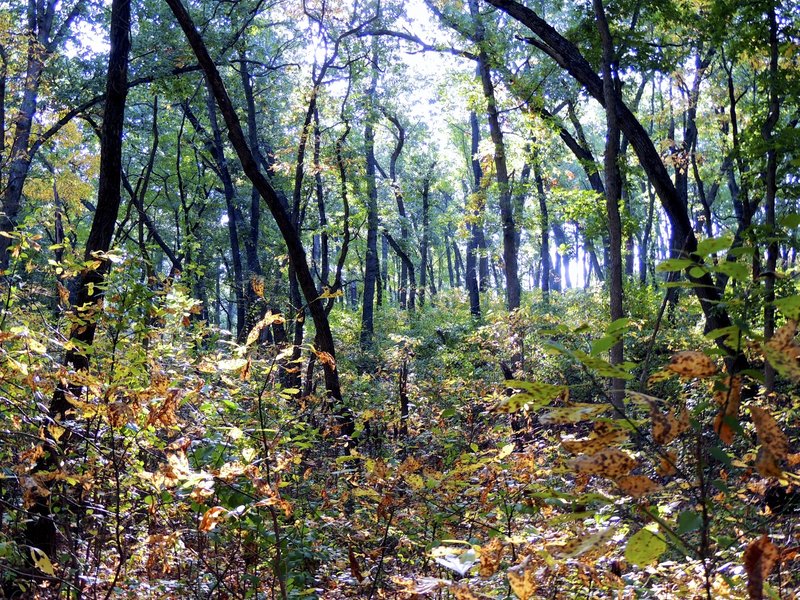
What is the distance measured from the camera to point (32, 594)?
Answer: 372 cm

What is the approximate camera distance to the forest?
1764mm

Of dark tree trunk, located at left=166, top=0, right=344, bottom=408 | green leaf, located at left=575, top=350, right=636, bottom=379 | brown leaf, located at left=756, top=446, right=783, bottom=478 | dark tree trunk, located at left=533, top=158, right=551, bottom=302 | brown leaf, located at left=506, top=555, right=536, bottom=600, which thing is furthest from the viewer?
dark tree trunk, located at left=533, top=158, right=551, bottom=302

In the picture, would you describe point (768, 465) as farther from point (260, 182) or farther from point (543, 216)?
point (543, 216)


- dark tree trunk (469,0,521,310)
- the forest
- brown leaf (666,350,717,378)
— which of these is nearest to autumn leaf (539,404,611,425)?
the forest

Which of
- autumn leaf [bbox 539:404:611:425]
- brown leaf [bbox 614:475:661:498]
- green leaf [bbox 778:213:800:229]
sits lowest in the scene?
brown leaf [bbox 614:475:661:498]

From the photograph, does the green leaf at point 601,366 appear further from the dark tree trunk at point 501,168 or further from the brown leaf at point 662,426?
the dark tree trunk at point 501,168

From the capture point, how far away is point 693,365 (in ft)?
4.44

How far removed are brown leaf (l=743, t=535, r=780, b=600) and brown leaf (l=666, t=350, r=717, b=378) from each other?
12.8 inches

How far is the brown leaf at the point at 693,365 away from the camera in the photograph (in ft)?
4.39

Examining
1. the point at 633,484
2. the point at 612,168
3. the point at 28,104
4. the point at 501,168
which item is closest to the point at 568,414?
the point at 633,484

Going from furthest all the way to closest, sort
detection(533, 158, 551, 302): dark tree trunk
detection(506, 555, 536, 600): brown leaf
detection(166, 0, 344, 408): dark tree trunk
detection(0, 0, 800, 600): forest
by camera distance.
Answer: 1. detection(533, 158, 551, 302): dark tree trunk
2. detection(166, 0, 344, 408): dark tree trunk
3. detection(0, 0, 800, 600): forest
4. detection(506, 555, 536, 600): brown leaf

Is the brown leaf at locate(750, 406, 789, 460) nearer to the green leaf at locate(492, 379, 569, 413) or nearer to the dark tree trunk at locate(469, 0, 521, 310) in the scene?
the green leaf at locate(492, 379, 569, 413)

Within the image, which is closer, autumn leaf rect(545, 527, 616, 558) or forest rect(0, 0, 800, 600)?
autumn leaf rect(545, 527, 616, 558)

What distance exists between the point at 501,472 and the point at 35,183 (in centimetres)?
2110
